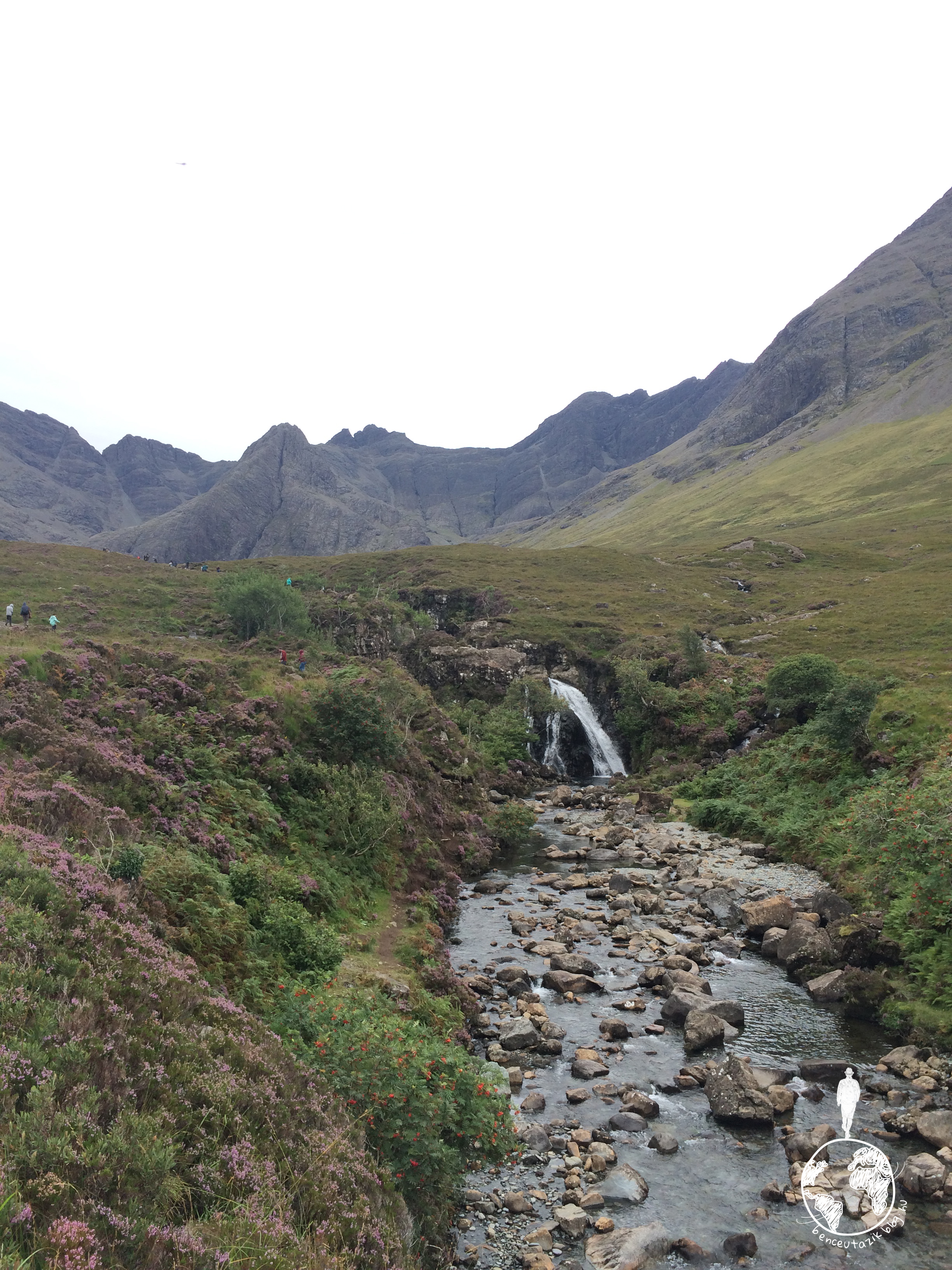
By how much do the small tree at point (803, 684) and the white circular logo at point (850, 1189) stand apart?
4006cm

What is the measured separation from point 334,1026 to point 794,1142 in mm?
11356

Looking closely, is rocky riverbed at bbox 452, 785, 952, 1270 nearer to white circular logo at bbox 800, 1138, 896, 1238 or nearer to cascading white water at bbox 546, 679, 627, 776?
white circular logo at bbox 800, 1138, 896, 1238

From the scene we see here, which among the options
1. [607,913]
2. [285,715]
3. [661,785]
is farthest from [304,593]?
[607,913]

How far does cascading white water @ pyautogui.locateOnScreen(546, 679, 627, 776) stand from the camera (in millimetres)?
69000

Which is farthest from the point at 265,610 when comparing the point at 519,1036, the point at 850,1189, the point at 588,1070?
the point at 850,1189

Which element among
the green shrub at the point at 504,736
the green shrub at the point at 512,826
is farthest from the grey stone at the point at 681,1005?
the green shrub at the point at 504,736

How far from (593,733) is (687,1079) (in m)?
53.5

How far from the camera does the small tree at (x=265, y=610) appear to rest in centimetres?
7525

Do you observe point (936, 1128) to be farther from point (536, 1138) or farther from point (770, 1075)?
point (536, 1138)

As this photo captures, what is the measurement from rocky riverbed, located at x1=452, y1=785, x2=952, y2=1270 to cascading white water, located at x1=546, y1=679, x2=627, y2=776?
110 feet

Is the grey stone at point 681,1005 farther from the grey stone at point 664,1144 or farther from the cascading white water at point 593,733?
the cascading white water at point 593,733

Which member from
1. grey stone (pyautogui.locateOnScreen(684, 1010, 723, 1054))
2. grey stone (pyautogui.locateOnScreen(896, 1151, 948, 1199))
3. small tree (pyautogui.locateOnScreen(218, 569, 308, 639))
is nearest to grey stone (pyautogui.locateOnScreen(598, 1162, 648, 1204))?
grey stone (pyautogui.locateOnScreen(896, 1151, 948, 1199))

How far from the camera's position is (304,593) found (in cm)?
11200

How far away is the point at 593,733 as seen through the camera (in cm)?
7200
